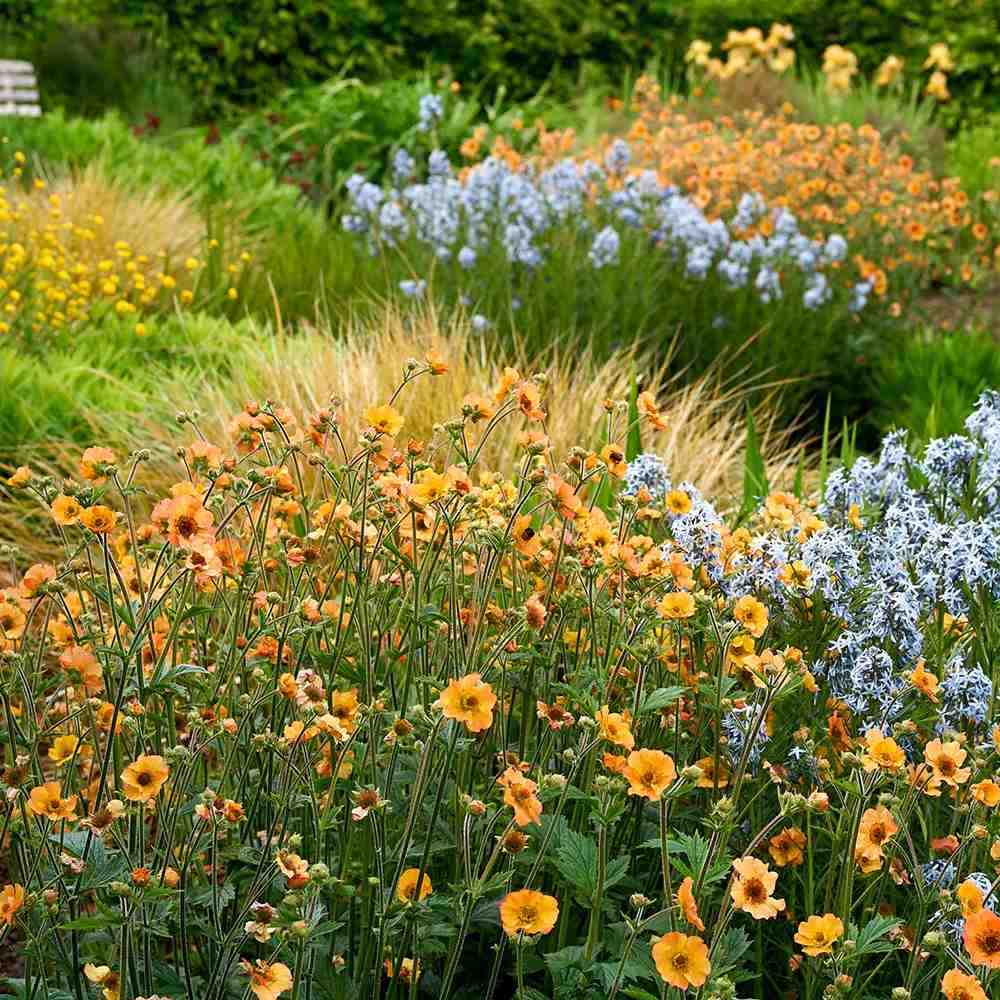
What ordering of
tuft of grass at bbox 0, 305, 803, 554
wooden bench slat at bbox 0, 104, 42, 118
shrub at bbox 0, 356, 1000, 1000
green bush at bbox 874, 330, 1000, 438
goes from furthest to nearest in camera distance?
wooden bench slat at bbox 0, 104, 42, 118
green bush at bbox 874, 330, 1000, 438
tuft of grass at bbox 0, 305, 803, 554
shrub at bbox 0, 356, 1000, 1000

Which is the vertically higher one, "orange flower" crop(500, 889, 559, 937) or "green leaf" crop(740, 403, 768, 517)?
"orange flower" crop(500, 889, 559, 937)

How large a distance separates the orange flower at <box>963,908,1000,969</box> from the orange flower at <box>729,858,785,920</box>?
20 centimetres

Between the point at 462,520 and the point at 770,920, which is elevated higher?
the point at 462,520

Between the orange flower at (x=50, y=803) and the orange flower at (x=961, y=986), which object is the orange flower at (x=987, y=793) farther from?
the orange flower at (x=50, y=803)

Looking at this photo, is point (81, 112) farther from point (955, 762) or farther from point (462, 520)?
point (955, 762)

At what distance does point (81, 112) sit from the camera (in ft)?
34.2

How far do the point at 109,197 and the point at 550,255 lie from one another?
8.44ft

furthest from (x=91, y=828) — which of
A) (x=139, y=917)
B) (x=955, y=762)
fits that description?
(x=955, y=762)

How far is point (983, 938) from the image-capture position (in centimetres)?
146

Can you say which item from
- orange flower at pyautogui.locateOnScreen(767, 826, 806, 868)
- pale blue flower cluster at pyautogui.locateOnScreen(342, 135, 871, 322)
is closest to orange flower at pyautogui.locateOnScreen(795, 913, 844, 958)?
orange flower at pyautogui.locateOnScreen(767, 826, 806, 868)

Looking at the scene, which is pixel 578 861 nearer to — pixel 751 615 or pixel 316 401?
pixel 751 615

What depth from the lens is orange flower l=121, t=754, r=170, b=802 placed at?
160 centimetres

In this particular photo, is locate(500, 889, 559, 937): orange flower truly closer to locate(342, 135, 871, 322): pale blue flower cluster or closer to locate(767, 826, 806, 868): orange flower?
locate(767, 826, 806, 868): orange flower

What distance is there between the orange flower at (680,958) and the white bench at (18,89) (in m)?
9.11
